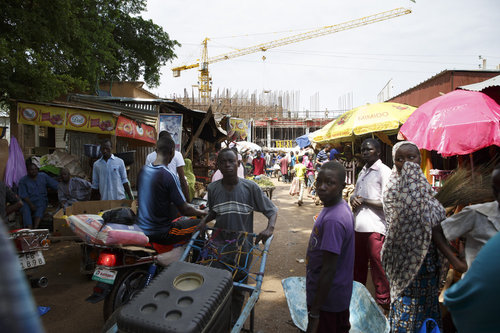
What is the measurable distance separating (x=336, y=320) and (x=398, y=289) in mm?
812

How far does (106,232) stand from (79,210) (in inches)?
116

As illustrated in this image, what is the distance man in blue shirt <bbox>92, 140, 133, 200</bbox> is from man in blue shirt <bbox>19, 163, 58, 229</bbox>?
142 cm

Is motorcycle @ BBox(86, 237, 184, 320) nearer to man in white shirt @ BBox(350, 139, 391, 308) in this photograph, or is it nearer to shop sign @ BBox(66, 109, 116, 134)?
man in white shirt @ BBox(350, 139, 391, 308)

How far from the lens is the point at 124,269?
298 cm

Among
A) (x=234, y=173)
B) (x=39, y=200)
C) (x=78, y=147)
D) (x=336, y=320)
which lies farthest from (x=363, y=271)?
(x=78, y=147)

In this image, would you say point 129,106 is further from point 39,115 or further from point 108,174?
point 108,174

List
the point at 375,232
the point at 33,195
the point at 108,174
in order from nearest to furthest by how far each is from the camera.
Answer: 1. the point at 375,232
2. the point at 108,174
3. the point at 33,195

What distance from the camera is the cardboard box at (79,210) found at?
4.96m

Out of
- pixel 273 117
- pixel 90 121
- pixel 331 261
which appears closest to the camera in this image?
pixel 331 261

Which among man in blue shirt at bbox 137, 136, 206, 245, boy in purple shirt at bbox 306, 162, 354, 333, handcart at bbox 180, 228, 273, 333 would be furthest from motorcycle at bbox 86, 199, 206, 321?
boy in purple shirt at bbox 306, 162, 354, 333

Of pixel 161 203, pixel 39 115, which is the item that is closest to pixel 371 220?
pixel 161 203

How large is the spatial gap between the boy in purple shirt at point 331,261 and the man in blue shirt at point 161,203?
4.80 feet

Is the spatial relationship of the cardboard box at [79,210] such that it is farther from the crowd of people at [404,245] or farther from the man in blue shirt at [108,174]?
the crowd of people at [404,245]

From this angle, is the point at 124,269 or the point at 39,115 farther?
the point at 39,115
